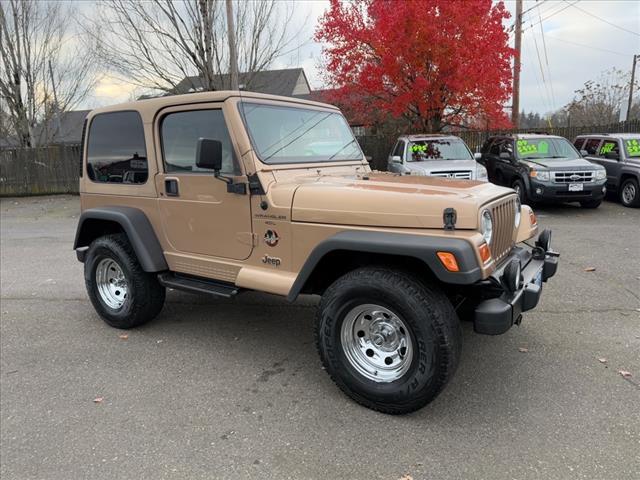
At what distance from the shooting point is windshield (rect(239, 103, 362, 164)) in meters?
3.63

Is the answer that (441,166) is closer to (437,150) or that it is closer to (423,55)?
(437,150)

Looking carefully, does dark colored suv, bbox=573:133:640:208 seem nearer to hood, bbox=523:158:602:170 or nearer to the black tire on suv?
the black tire on suv

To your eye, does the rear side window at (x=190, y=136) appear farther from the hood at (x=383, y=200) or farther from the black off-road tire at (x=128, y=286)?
the black off-road tire at (x=128, y=286)

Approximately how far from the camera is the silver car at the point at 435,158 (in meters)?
9.68

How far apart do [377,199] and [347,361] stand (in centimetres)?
109

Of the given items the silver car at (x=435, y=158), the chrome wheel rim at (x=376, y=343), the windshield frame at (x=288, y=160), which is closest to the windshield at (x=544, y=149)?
the silver car at (x=435, y=158)

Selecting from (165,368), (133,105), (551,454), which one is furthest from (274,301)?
(551,454)

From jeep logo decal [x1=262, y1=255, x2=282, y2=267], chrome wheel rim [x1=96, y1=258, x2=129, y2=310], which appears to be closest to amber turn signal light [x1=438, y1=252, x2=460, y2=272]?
jeep logo decal [x1=262, y1=255, x2=282, y2=267]

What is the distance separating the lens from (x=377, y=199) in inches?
120

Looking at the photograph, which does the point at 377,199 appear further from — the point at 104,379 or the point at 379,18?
the point at 379,18

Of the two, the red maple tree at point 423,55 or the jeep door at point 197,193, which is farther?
the red maple tree at point 423,55

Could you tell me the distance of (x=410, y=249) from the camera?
2.80 metres

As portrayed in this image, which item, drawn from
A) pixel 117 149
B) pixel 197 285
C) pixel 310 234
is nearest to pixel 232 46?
pixel 117 149

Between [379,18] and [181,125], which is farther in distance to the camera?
[379,18]
